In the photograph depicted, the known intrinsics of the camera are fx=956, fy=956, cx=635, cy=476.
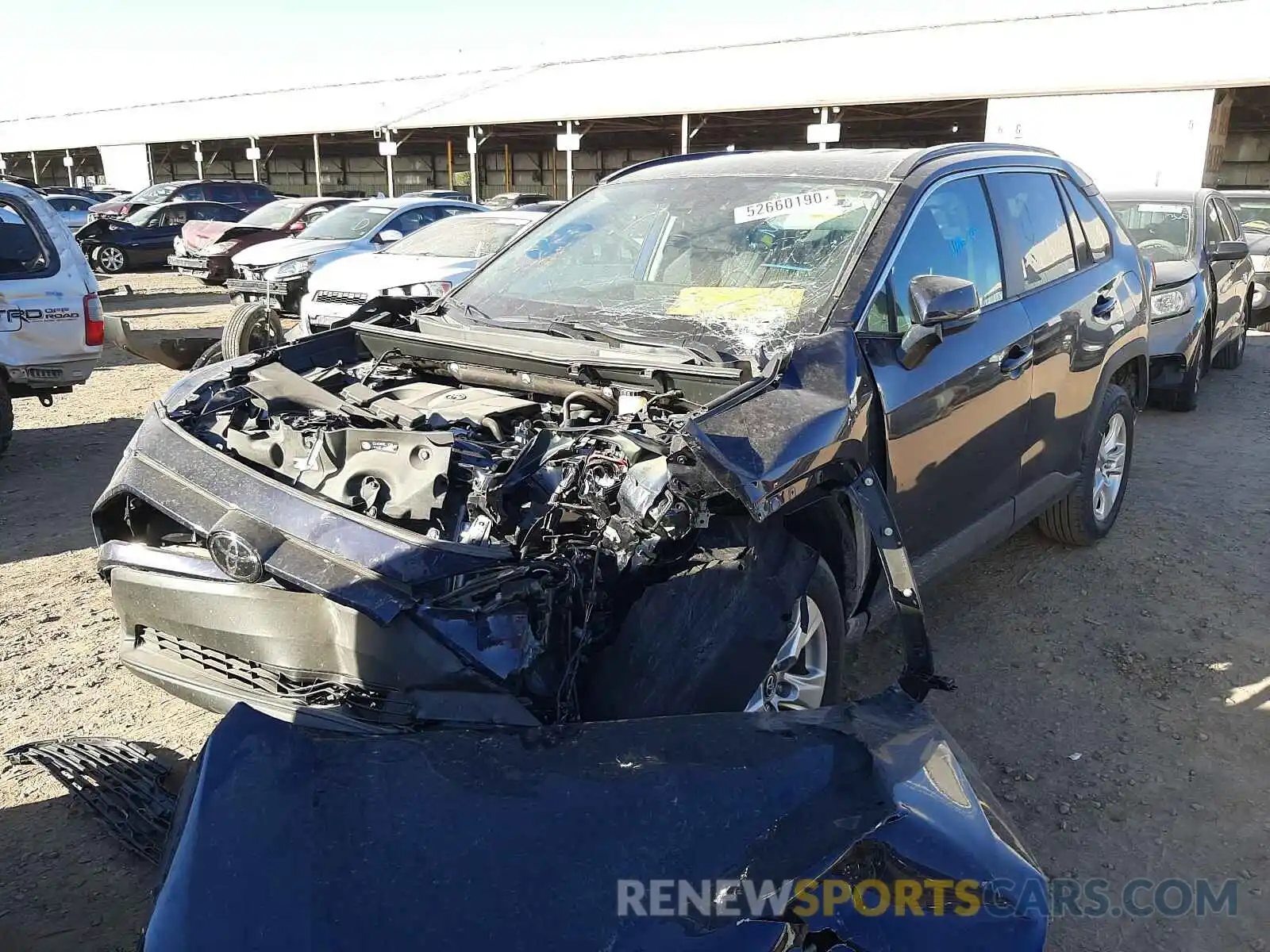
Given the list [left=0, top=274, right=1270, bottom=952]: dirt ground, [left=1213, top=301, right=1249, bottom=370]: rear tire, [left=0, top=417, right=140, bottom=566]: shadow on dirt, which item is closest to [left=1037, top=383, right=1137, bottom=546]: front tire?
[left=0, top=274, right=1270, bottom=952]: dirt ground

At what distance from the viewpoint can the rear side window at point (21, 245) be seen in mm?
6148

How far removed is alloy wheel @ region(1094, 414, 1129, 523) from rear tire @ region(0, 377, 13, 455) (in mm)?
6414

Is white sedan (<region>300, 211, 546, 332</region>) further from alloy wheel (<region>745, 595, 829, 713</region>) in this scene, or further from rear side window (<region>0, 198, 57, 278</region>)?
alloy wheel (<region>745, 595, 829, 713</region>)

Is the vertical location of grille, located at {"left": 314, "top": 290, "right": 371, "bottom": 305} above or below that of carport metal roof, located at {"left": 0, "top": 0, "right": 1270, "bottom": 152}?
below

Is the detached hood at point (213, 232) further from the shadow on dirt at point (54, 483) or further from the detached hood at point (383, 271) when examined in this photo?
the shadow on dirt at point (54, 483)

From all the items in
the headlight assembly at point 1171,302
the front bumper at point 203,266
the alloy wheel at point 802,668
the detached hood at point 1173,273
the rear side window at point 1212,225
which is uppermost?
the rear side window at point 1212,225

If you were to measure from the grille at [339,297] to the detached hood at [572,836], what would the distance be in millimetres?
7915

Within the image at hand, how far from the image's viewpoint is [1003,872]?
171cm

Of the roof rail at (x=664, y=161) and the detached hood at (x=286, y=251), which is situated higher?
the roof rail at (x=664, y=161)

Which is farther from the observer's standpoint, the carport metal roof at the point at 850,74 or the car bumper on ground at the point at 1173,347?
the carport metal roof at the point at 850,74

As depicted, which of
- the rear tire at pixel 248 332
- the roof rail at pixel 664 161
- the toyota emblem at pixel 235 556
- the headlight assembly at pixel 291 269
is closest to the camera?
the toyota emblem at pixel 235 556

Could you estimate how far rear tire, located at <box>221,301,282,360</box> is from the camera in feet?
22.6

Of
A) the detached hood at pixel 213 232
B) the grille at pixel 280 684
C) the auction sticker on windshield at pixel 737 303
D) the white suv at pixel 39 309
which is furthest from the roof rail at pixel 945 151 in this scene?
the detached hood at pixel 213 232

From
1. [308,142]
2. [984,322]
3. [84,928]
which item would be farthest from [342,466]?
[308,142]
